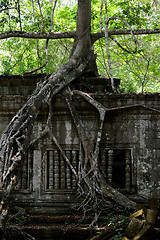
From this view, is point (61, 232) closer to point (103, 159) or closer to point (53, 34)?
point (103, 159)

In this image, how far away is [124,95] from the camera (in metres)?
5.48

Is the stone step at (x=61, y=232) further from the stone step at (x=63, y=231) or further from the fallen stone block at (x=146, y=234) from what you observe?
the fallen stone block at (x=146, y=234)

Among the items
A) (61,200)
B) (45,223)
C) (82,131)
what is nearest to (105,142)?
(82,131)

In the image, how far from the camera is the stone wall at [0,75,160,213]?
547 centimetres

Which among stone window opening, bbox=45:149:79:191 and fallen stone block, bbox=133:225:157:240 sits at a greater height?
stone window opening, bbox=45:149:79:191

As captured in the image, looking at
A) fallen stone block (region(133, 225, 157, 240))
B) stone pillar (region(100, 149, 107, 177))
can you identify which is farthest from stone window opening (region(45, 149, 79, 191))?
fallen stone block (region(133, 225, 157, 240))

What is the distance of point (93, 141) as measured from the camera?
557 centimetres

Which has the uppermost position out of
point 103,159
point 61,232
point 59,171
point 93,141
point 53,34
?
point 53,34

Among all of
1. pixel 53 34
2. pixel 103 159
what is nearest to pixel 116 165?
pixel 103 159

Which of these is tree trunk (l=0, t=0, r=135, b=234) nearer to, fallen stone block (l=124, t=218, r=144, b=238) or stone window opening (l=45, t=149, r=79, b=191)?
stone window opening (l=45, t=149, r=79, b=191)

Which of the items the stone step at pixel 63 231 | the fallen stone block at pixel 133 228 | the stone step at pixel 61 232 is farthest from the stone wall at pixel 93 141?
the fallen stone block at pixel 133 228

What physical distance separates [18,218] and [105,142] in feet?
6.01

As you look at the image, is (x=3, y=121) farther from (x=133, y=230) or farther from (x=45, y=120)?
(x=133, y=230)

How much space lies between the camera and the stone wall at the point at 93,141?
18.0ft
